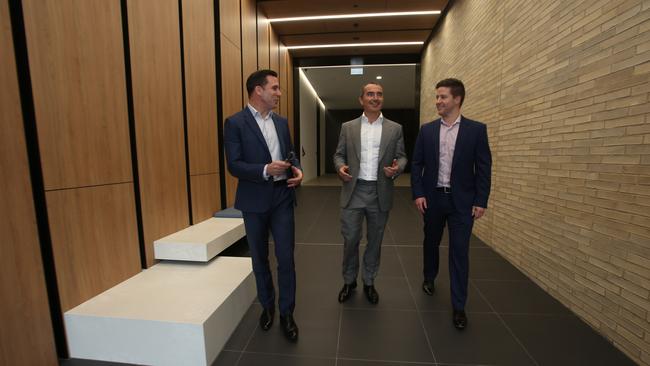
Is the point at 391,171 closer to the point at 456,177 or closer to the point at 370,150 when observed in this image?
the point at 370,150

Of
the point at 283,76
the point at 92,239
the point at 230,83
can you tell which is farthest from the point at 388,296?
the point at 283,76

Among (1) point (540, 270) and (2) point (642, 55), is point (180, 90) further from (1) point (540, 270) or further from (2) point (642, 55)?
(1) point (540, 270)

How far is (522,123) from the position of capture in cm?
312

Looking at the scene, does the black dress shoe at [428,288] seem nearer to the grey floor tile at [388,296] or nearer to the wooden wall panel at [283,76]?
the grey floor tile at [388,296]

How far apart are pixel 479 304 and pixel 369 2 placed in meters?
6.06

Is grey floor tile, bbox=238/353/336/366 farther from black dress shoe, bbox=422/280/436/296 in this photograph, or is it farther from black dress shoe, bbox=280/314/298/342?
black dress shoe, bbox=422/280/436/296

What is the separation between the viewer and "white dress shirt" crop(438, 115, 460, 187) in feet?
7.38

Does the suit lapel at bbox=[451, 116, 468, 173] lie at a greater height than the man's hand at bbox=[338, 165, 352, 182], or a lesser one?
greater

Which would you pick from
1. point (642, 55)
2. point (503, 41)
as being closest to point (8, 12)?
point (642, 55)

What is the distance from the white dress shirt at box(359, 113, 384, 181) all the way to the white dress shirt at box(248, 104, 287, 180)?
2.18 ft

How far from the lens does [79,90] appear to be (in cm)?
202

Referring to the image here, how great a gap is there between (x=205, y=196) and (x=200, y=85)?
4.69 ft

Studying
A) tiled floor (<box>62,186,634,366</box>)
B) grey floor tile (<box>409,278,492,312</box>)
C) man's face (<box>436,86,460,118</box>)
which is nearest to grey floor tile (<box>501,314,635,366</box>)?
tiled floor (<box>62,186,634,366</box>)

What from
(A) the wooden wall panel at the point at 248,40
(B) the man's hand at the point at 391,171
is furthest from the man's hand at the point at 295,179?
(A) the wooden wall panel at the point at 248,40
